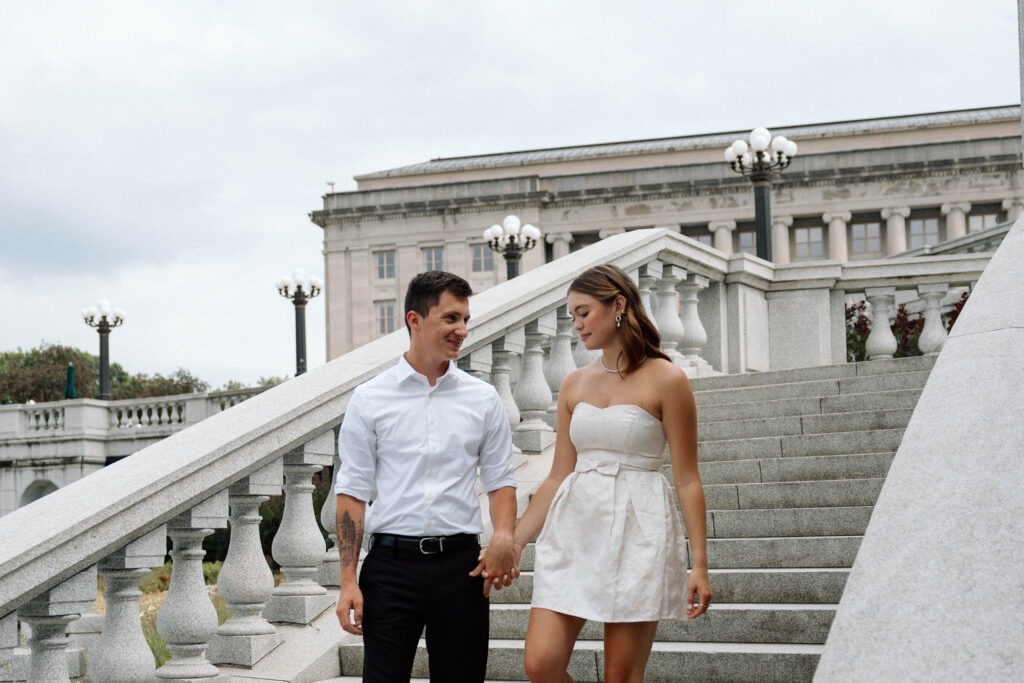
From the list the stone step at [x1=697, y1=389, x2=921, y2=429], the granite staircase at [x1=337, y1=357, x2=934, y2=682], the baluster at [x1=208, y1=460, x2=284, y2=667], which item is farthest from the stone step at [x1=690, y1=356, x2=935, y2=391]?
the baluster at [x1=208, y1=460, x2=284, y2=667]

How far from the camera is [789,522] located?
18.9 feet

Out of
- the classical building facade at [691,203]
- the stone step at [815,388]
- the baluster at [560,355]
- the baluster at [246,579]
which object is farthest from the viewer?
the classical building facade at [691,203]

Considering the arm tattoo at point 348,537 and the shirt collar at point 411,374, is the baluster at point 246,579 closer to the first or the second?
the arm tattoo at point 348,537

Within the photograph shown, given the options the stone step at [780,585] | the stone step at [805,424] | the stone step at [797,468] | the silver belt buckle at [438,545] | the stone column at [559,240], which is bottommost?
the stone step at [780,585]

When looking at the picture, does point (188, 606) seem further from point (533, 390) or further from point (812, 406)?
point (812, 406)

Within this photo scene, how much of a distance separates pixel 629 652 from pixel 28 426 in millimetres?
35853

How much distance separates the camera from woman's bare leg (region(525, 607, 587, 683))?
3465mm

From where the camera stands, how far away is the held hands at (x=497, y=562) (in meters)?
3.41

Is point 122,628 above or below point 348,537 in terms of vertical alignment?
below

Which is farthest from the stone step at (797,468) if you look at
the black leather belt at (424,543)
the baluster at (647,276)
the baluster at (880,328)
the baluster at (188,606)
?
the baluster at (880,328)

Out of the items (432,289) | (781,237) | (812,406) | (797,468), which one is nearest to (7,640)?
(432,289)

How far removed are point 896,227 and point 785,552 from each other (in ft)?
165

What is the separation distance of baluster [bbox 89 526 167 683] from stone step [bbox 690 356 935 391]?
200 inches

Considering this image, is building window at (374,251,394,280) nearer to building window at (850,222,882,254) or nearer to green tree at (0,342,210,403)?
green tree at (0,342,210,403)
